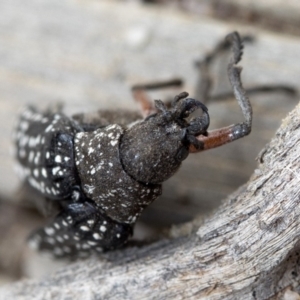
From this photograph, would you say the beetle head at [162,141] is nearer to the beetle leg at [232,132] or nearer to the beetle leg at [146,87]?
the beetle leg at [232,132]

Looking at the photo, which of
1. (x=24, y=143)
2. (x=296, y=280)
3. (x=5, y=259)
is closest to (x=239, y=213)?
(x=296, y=280)

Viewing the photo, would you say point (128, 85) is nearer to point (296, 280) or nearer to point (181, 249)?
point (181, 249)

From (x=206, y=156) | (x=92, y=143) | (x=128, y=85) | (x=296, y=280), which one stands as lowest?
(x=296, y=280)

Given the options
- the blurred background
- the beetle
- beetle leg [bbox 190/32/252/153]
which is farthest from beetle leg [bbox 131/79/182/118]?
beetle leg [bbox 190/32/252/153]

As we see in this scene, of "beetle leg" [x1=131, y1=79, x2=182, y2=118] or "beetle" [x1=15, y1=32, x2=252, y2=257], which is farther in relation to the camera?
"beetle leg" [x1=131, y1=79, x2=182, y2=118]

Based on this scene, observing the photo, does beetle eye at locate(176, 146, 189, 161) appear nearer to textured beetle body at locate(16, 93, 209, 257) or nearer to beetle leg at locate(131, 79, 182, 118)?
textured beetle body at locate(16, 93, 209, 257)
